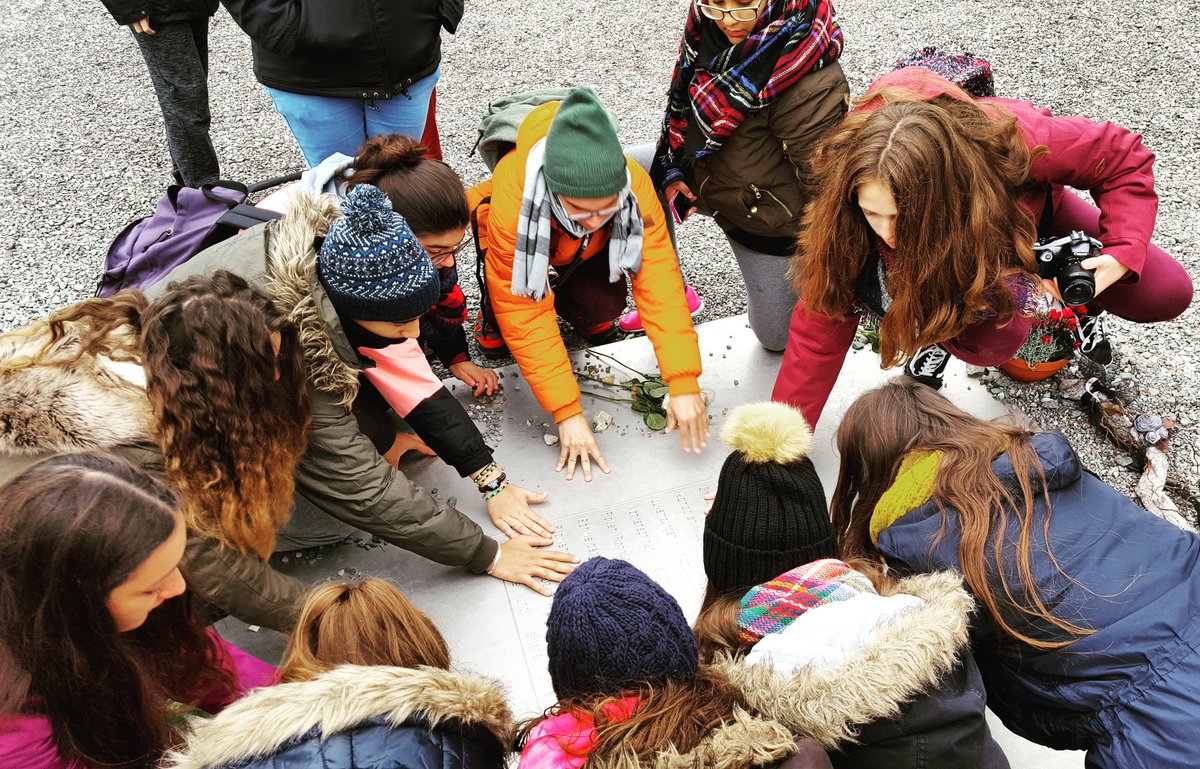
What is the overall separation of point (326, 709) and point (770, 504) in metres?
0.85

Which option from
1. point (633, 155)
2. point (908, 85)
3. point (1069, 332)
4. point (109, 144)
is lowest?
point (109, 144)

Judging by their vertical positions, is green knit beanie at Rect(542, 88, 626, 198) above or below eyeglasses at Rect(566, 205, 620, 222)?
above

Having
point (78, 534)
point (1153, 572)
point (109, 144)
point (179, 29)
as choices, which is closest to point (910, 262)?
point (1153, 572)

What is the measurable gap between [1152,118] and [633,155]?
9.64 ft

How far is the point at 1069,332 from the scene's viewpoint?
275 centimetres

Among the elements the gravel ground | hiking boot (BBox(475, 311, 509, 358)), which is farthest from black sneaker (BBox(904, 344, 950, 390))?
hiking boot (BBox(475, 311, 509, 358))

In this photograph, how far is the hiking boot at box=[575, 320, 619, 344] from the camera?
121 inches

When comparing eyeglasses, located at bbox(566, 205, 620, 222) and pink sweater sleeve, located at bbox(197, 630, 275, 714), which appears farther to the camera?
eyeglasses, located at bbox(566, 205, 620, 222)

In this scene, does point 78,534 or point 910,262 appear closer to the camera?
point 78,534

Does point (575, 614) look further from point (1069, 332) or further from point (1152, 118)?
point (1152, 118)

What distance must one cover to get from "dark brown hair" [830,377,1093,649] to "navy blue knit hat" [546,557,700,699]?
2.00ft

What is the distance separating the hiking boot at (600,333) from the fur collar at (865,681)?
188cm

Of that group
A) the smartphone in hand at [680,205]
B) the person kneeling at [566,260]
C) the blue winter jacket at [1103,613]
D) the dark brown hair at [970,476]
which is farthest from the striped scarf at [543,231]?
the blue winter jacket at [1103,613]

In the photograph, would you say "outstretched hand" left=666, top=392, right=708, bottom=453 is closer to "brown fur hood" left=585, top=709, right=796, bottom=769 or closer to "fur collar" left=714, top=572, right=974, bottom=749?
"fur collar" left=714, top=572, right=974, bottom=749
